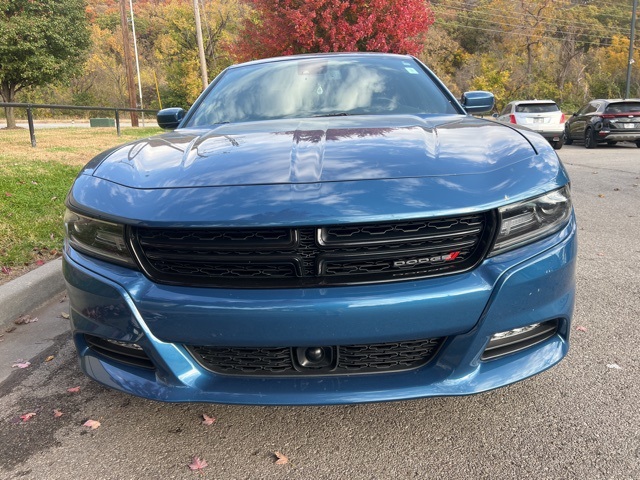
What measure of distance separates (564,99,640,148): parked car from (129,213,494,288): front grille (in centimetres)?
1566

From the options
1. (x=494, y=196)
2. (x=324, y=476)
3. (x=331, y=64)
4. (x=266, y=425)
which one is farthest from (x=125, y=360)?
(x=331, y=64)

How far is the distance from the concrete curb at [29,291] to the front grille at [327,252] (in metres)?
2.07

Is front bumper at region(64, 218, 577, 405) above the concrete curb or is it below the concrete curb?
above

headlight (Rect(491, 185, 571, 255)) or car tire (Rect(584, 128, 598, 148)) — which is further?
car tire (Rect(584, 128, 598, 148))

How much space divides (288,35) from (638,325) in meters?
13.1

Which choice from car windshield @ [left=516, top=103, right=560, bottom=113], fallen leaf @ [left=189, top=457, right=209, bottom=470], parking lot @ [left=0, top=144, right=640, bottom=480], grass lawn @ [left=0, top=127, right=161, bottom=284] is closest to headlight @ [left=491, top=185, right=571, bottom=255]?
parking lot @ [left=0, top=144, right=640, bottom=480]

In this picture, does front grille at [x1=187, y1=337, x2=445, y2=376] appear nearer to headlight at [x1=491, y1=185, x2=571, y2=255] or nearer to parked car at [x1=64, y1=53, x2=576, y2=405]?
parked car at [x1=64, y1=53, x2=576, y2=405]

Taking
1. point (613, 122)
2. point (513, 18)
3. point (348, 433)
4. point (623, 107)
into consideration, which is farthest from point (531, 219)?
point (513, 18)

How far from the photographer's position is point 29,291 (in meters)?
3.50

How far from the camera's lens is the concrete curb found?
10.8 feet

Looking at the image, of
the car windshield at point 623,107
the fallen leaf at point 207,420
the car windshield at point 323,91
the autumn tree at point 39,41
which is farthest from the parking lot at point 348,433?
the autumn tree at point 39,41

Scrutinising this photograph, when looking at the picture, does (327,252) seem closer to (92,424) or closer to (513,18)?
(92,424)

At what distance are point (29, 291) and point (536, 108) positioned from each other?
1528 centimetres

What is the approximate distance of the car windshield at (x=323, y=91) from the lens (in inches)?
120
